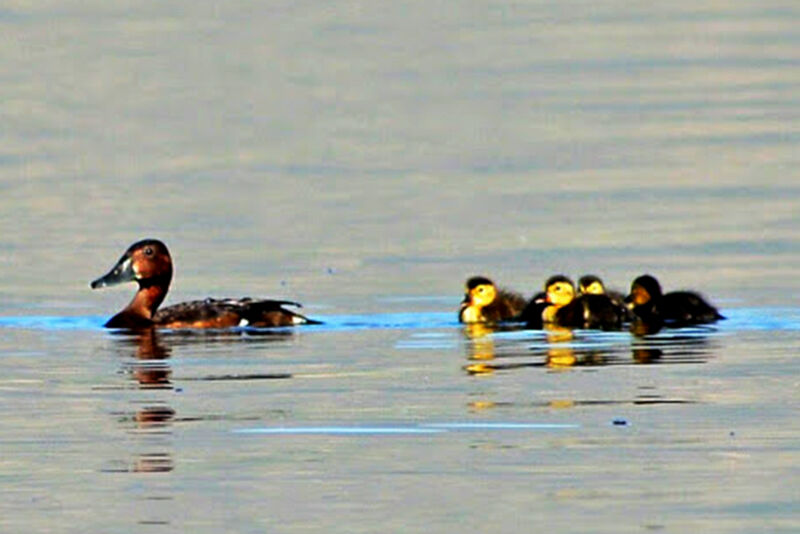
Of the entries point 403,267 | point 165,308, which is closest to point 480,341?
point 165,308

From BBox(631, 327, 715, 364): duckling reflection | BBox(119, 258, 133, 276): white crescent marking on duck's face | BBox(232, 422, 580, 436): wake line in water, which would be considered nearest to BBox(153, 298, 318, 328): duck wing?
BBox(119, 258, 133, 276): white crescent marking on duck's face

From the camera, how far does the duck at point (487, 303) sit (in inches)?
605

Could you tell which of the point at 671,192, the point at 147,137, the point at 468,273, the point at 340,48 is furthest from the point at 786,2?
the point at 468,273

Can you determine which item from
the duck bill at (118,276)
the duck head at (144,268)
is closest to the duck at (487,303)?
the duck head at (144,268)

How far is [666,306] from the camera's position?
15.3m

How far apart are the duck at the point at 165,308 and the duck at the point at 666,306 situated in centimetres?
156

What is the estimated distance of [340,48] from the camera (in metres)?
36.3

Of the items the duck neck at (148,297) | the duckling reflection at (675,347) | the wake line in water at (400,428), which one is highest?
the duck neck at (148,297)

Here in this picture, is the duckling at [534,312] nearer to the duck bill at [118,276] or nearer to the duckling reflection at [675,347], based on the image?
the duckling reflection at [675,347]

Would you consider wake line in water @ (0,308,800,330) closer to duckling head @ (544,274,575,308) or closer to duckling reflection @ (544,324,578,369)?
duckling reflection @ (544,324,578,369)

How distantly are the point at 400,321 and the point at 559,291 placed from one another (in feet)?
2.70

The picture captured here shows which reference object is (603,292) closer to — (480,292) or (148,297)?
(480,292)

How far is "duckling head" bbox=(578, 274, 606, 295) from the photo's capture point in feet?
51.0

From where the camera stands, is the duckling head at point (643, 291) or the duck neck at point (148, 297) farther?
the duck neck at point (148, 297)
